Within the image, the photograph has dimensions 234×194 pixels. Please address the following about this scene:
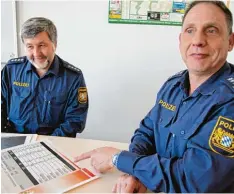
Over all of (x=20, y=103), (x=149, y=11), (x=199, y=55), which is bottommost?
(x=20, y=103)

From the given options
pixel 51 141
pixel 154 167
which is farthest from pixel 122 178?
pixel 51 141

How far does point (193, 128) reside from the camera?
902 millimetres

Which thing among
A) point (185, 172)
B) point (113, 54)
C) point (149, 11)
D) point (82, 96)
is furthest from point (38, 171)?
point (149, 11)

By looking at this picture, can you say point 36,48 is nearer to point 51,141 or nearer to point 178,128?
point 51,141

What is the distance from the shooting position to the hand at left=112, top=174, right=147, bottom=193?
2.86ft

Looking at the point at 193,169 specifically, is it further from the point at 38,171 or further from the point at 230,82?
the point at 38,171

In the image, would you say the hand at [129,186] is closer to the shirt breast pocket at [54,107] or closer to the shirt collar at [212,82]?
the shirt collar at [212,82]

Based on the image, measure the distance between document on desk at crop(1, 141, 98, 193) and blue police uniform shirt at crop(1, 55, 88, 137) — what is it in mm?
437

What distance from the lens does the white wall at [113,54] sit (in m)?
2.04

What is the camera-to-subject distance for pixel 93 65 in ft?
7.11

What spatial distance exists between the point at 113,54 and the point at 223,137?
4.72 ft

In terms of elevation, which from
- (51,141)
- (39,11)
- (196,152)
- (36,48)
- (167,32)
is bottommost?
(51,141)

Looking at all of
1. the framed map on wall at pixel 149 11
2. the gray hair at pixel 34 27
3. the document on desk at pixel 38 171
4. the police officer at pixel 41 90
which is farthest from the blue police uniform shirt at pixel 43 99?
the framed map on wall at pixel 149 11

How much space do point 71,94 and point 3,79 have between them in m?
0.45
